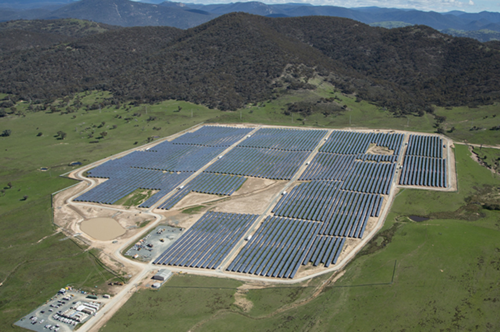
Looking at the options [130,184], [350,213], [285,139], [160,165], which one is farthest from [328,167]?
[130,184]

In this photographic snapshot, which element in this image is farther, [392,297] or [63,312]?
[392,297]

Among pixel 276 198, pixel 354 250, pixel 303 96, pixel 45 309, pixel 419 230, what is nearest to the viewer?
pixel 45 309

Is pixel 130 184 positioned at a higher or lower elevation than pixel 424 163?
lower

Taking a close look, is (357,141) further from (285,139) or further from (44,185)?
(44,185)

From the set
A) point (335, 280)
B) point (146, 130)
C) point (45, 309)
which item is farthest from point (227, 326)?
point (146, 130)

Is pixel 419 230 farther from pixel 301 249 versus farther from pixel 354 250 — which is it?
pixel 301 249

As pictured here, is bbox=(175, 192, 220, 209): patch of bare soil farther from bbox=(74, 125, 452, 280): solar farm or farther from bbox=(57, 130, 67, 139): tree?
bbox=(57, 130, 67, 139): tree

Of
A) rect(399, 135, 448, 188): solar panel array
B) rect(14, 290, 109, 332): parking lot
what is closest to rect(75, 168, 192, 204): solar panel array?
rect(14, 290, 109, 332): parking lot
